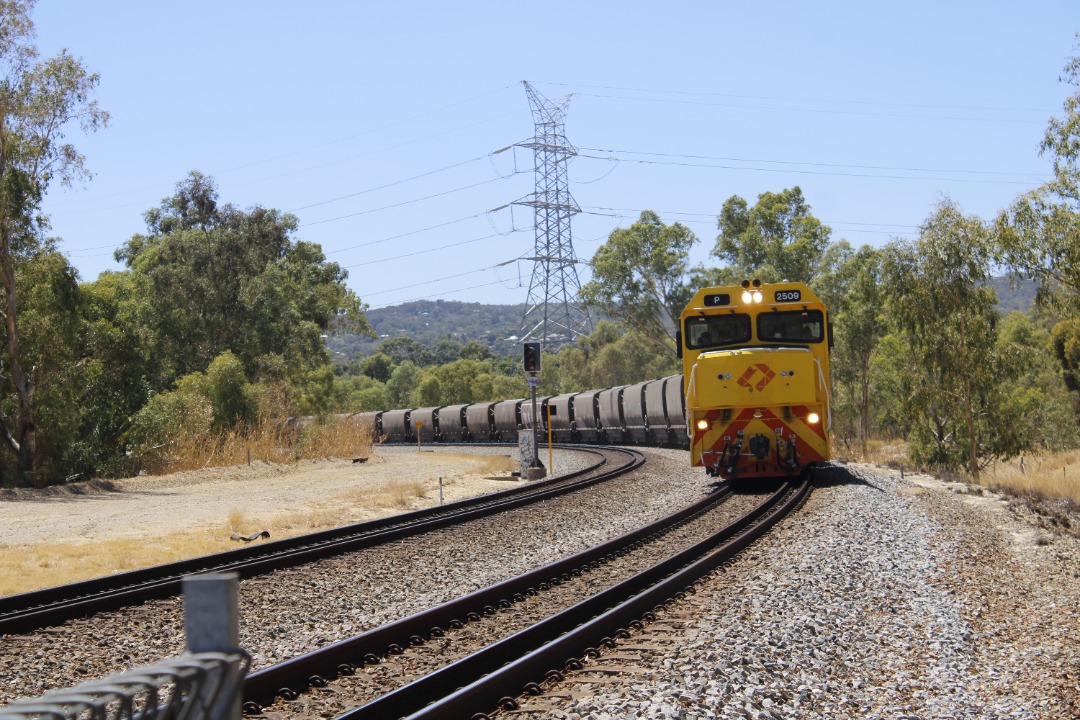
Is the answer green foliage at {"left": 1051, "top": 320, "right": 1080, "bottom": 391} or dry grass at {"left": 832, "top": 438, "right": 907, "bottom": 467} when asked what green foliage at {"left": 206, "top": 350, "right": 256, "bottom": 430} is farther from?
green foliage at {"left": 1051, "top": 320, "right": 1080, "bottom": 391}

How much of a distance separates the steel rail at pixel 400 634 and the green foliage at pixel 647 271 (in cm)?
5112

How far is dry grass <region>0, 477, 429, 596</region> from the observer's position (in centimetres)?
1138

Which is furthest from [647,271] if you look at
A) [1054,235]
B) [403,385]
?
[403,385]

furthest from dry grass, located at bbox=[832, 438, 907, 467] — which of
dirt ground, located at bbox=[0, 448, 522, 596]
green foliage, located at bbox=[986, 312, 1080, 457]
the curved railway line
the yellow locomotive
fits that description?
the curved railway line

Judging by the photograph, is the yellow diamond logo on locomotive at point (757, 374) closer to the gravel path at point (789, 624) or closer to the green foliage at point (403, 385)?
the gravel path at point (789, 624)

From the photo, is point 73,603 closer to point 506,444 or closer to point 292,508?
point 292,508

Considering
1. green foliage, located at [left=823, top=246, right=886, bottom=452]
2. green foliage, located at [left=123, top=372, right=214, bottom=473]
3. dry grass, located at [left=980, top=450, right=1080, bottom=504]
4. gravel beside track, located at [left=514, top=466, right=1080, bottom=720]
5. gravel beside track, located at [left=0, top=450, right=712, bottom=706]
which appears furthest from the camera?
green foliage, located at [left=823, top=246, right=886, bottom=452]

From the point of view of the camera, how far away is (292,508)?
61.4 feet

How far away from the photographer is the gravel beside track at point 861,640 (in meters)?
5.65

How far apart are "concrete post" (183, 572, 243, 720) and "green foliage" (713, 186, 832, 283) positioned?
53635 millimetres

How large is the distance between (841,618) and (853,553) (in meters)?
3.22

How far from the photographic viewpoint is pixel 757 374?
17.5 meters

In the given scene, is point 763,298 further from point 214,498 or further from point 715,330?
point 214,498

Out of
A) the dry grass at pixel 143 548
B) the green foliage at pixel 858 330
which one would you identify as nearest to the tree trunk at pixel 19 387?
the dry grass at pixel 143 548
